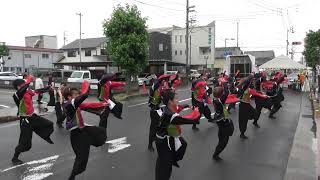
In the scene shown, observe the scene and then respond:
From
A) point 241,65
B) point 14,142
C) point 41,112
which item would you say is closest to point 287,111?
point 41,112

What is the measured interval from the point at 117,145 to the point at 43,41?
68335 millimetres

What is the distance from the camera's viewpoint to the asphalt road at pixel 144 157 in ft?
23.4

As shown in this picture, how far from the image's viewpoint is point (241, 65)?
35562mm

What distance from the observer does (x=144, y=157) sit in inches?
332

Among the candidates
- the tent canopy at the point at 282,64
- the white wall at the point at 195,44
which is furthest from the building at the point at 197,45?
the tent canopy at the point at 282,64

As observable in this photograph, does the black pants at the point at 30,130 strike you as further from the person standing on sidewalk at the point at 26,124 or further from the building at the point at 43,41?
the building at the point at 43,41

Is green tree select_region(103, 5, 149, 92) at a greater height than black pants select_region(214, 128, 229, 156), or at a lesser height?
greater

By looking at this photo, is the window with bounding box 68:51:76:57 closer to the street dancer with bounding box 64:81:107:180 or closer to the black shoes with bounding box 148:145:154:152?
the black shoes with bounding box 148:145:154:152

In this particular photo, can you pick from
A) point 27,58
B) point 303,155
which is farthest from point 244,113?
point 27,58

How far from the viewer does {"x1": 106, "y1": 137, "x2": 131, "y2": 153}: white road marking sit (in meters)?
9.23

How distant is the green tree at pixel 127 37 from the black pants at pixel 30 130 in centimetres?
1763

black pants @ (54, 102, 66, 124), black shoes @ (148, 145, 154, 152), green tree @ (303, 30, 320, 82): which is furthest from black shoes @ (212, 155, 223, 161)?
green tree @ (303, 30, 320, 82)

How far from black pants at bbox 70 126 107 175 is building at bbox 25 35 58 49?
70161 mm

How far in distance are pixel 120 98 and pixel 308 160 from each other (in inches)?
682
